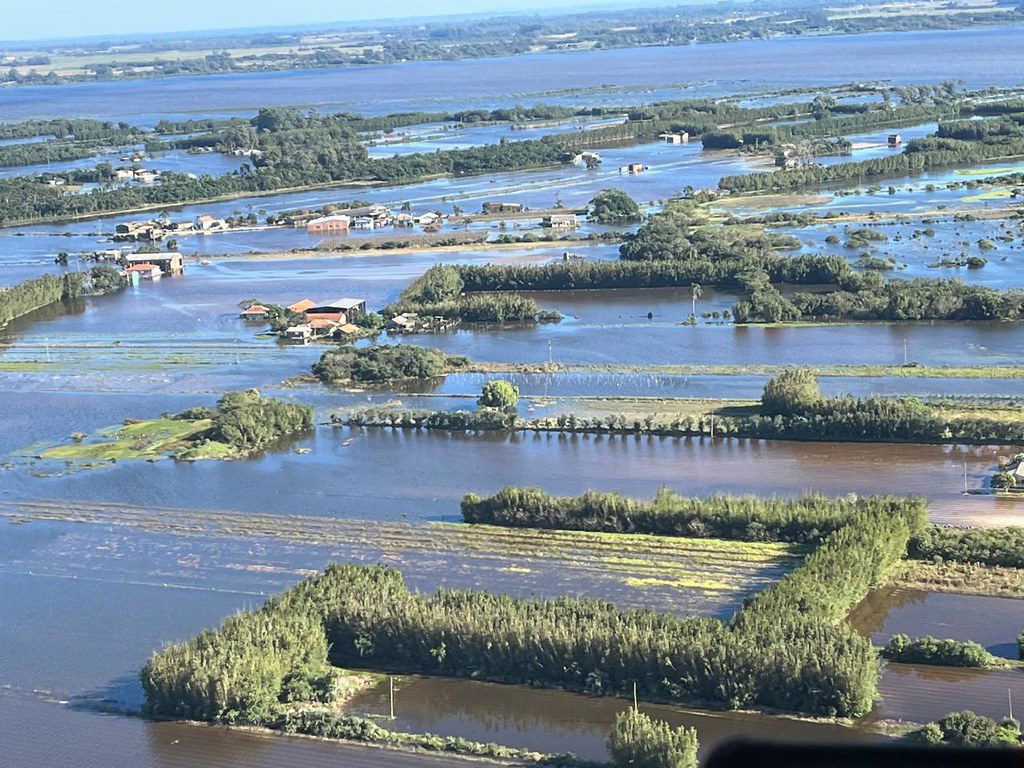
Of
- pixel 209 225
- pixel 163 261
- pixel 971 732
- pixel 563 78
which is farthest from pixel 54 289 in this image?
pixel 563 78

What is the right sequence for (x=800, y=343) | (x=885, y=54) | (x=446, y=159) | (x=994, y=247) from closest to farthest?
(x=800, y=343), (x=994, y=247), (x=446, y=159), (x=885, y=54)

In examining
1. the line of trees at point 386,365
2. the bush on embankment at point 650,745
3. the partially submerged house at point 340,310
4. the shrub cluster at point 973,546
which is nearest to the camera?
the bush on embankment at point 650,745

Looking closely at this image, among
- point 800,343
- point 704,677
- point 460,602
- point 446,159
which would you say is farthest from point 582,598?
point 446,159

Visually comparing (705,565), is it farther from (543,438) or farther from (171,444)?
(171,444)

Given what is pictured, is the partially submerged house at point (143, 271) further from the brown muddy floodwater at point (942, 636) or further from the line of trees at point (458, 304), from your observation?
the brown muddy floodwater at point (942, 636)

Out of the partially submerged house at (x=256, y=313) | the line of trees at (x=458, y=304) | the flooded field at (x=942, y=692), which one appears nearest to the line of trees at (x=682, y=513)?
the flooded field at (x=942, y=692)
